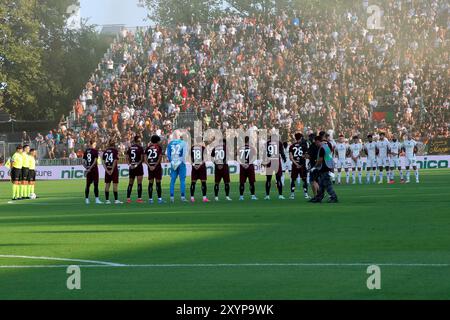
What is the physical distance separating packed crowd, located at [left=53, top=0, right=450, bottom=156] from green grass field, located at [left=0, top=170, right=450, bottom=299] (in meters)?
28.4

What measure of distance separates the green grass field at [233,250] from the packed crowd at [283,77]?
28384 mm

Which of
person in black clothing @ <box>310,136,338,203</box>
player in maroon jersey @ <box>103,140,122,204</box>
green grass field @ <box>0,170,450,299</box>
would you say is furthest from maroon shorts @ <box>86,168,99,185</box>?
person in black clothing @ <box>310,136,338,203</box>

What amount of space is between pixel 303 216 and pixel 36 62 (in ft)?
213

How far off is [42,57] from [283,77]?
35.5 metres

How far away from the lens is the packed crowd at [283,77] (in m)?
59.3

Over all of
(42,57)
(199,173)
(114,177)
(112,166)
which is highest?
(42,57)

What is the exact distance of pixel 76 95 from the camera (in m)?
95.5

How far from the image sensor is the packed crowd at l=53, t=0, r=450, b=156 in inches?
2336

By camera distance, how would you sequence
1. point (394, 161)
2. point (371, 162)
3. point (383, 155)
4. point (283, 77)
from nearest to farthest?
point (394, 161), point (383, 155), point (371, 162), point (283, 77)

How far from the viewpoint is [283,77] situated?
204 feet

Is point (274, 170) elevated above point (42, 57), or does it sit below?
below

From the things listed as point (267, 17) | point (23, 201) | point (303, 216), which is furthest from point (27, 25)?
point (303, 216)

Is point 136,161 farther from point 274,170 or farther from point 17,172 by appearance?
point 17,172

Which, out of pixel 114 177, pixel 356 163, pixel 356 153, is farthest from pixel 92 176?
pixel 356 153
